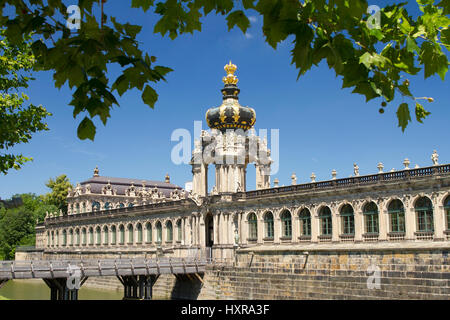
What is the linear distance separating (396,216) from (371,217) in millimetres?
1808

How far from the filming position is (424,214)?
1244 inches

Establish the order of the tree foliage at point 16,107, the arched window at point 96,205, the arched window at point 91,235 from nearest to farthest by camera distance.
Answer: the tree foliage at point 16,107 < the arched window at point 91,235 < the arched window at point 96,205

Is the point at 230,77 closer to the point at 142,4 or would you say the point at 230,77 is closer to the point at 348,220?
the point at 348,220

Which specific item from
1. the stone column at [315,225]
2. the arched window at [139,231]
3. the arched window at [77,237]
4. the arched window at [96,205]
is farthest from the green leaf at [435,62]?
the arched window at [96,205]

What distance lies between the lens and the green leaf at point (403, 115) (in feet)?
16.7

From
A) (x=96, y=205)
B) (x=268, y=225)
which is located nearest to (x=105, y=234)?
(x=96, y=205)

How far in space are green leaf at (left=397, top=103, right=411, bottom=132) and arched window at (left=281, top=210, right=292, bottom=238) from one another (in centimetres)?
3518

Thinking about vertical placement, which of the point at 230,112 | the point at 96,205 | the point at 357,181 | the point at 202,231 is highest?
the point at 230,112

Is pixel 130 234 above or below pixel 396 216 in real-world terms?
below

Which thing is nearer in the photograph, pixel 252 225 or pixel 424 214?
pixel 424 214

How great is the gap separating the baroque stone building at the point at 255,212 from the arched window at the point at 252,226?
0.26ft

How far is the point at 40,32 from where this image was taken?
5789 millimetres

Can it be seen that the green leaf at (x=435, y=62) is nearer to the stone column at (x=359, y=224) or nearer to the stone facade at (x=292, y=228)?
the stone facade at (x=292, y=228)

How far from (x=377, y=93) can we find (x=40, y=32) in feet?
11.4
